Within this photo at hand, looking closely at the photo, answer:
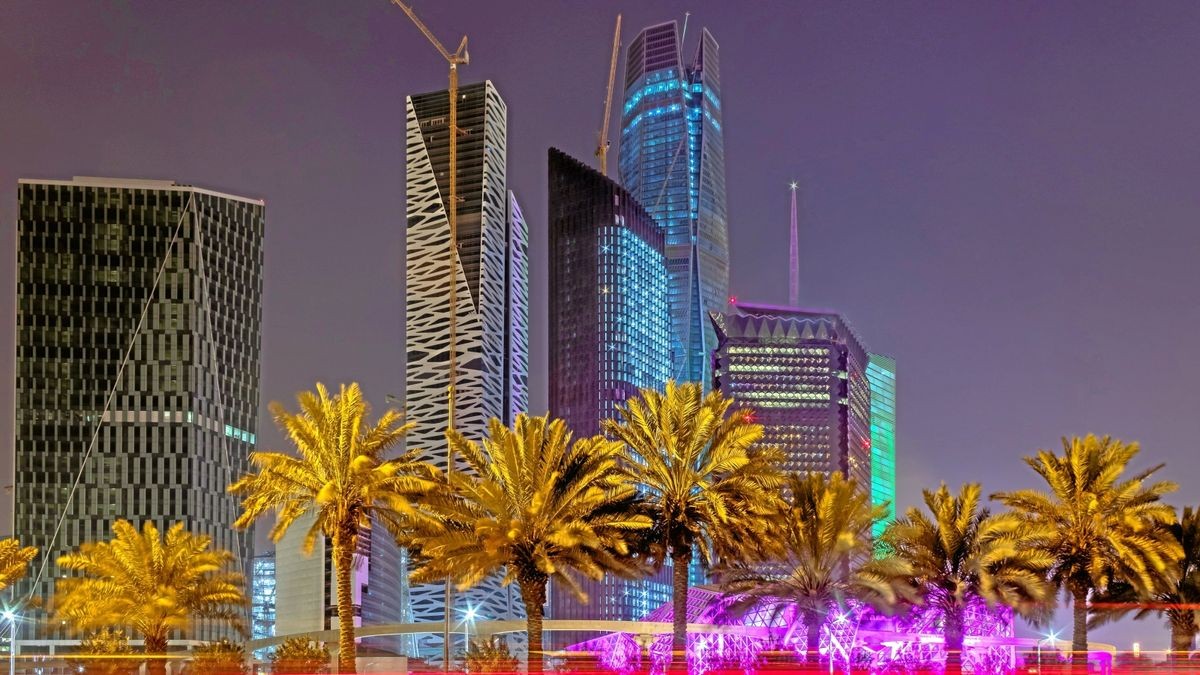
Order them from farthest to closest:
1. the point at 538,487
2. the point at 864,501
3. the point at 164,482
Result: the point at 164,482 → the point at 864,501 → the point at 538,487

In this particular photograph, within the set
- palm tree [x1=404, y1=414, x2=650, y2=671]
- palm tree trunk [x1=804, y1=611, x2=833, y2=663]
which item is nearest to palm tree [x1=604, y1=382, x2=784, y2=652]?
palm tree [x1=404, y1=414, x2=650, y2=671]

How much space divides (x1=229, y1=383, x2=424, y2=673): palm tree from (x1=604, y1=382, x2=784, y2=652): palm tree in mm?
7999

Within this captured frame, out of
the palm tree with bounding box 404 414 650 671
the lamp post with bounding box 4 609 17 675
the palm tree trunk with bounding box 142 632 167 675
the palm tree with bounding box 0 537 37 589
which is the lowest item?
the lamp post with bounding box 4 609 17 675

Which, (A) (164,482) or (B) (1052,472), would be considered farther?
(A) (164,482)

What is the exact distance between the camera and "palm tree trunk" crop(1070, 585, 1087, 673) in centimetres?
5266

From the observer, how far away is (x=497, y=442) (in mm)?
46094

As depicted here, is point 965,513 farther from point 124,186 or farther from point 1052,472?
point 124,186

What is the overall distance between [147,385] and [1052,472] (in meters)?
149

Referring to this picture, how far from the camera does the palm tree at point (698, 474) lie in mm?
47000

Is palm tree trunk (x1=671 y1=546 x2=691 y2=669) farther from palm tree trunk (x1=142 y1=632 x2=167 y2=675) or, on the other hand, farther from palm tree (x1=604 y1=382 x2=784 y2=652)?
palm tree trunk (x1=142 y1=632 x2=167 y2=675)

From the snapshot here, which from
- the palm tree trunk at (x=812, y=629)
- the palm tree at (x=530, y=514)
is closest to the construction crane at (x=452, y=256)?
the palm tree at (x=530, y=514)

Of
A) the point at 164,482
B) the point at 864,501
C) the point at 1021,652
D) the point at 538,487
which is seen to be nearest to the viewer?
the point at 538,487

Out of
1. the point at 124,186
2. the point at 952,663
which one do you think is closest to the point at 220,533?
the point at 124,186

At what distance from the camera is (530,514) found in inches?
1786
